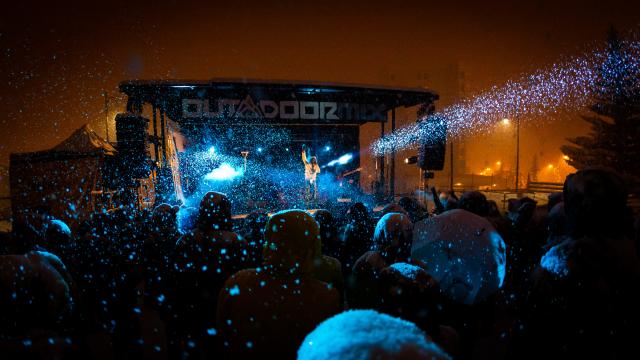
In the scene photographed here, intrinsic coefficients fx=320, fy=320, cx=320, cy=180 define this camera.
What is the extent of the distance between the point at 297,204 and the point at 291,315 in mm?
13228

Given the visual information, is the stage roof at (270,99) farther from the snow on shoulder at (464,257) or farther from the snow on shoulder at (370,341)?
the snow on shoulder at (370,341)

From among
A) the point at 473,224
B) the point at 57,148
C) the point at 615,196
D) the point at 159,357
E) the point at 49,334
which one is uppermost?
the point at 57,148

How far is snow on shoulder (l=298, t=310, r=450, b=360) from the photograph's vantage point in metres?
0.58

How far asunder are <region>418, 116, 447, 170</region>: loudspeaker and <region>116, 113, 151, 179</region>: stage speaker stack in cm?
862

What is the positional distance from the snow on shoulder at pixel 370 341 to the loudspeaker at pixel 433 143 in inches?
431

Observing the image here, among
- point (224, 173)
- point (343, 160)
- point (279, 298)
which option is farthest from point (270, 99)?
point (279, 298)

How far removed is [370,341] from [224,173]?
16200 millimetres

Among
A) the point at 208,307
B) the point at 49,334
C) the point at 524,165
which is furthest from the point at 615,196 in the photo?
the point at 524,165

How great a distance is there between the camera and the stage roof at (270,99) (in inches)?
459

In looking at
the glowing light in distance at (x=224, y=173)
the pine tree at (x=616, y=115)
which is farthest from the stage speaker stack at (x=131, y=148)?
the pine tree at (x=616, y=115)

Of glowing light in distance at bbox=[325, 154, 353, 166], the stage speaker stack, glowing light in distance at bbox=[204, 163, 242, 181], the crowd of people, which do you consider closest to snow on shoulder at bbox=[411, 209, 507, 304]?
the crowd of people

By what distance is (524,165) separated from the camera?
6662cm

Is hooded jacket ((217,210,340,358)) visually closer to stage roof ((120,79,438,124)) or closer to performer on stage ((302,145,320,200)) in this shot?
stage roof ((120,79,438,124))

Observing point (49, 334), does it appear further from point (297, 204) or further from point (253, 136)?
point (253, 136)
